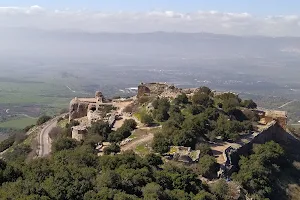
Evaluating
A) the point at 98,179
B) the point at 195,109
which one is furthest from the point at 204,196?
the point at 195,109

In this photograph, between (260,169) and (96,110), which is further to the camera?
(96,110)

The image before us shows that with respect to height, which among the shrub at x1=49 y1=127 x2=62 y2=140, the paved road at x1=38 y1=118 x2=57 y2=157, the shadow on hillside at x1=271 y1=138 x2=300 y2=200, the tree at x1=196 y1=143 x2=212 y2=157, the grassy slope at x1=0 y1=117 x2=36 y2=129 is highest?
the tree at x1=196 y1=143 x2=212 y2=157

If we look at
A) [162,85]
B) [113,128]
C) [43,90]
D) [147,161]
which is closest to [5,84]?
[43,90]

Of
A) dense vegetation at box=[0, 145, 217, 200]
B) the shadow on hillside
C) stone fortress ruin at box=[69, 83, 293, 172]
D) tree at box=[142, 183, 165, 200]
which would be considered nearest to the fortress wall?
stone fortress ruin at box=[69, 83, 293, 172]

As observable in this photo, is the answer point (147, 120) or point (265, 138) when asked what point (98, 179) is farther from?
point (265, 138)

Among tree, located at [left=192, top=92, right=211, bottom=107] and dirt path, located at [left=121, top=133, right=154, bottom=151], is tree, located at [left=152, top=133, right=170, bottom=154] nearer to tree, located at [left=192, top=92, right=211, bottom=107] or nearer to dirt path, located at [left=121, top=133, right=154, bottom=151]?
dirt path, located at [left=121, top=133, right=154, bottom=151]
